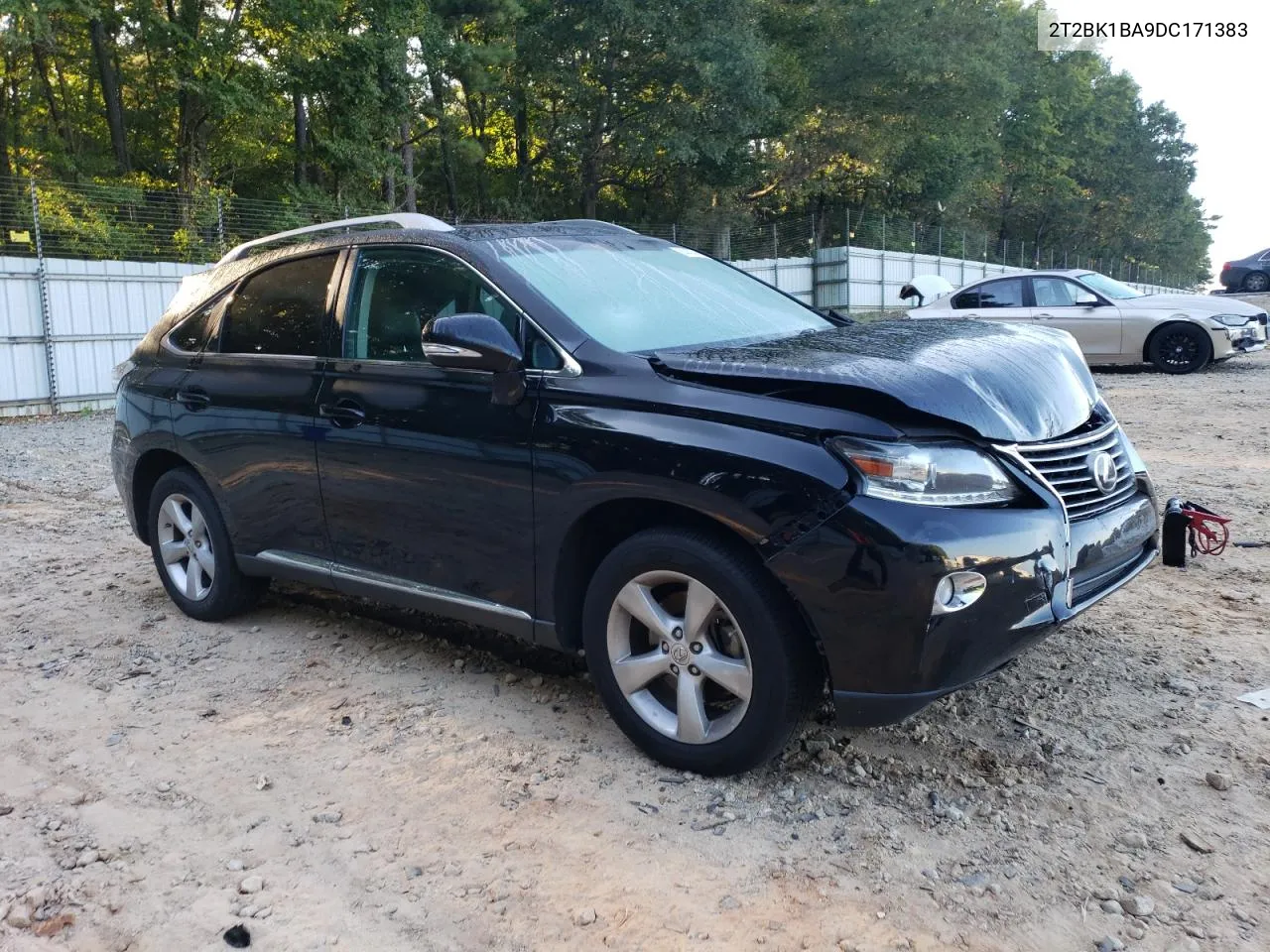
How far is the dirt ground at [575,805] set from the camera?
8.61 ft

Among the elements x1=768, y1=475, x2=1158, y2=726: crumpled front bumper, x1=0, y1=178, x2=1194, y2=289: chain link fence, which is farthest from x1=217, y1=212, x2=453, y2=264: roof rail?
x1=0, y1=178, x2=1194, y2=289: chain link fence

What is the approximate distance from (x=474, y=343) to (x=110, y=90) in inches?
1041

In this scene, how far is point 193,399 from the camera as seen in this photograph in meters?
4.80

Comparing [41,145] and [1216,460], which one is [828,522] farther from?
[41,145]

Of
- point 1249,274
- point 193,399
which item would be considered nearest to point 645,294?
point 193,399

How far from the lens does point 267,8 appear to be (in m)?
23.7

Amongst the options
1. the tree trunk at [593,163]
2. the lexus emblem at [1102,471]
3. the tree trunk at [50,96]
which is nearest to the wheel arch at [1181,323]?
the lexus emblem at [1102,471]

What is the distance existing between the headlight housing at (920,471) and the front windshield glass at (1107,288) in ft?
43.5

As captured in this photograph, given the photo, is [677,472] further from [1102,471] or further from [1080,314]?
[1080,314]

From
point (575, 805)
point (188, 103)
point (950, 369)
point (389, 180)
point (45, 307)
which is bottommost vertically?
point (575, 805)

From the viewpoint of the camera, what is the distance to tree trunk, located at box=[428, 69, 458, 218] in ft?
92.0

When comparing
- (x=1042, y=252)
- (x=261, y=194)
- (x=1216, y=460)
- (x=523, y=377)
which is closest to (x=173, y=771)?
(x=523, y=377)

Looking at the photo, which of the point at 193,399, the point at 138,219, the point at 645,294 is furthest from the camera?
the point at 138,219

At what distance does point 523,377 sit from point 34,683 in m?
2.52
